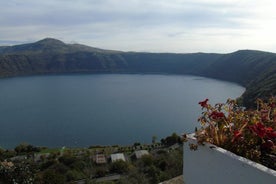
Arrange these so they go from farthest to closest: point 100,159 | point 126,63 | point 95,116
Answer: point 126,63 < point 95,116 < point 100,159

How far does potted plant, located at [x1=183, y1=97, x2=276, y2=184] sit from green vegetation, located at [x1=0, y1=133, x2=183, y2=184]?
12738mm

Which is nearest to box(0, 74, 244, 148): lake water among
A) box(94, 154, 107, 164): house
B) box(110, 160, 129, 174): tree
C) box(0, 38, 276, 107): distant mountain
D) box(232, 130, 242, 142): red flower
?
box(94, 154, 107, 164): house

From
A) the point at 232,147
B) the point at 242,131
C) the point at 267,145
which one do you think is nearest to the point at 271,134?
the point at 267,145

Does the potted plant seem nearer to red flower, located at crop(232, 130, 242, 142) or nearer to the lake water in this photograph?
red flower, located at crop(232, 130, 242, 142)

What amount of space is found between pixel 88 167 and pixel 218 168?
920 inches

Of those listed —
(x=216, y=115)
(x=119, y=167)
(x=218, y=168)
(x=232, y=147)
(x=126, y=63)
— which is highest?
(x=126, y=63)

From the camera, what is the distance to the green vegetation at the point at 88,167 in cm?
1591

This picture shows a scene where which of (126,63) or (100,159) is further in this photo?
(126,63)

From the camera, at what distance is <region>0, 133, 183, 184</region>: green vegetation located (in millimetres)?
15906

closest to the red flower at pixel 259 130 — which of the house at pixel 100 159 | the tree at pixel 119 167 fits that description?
the tree at pixel 119 167

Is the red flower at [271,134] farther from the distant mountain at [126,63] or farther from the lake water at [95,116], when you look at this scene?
the distant mountain at [126,63]

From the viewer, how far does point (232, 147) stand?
7.07 ft

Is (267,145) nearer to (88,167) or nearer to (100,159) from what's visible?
(88,167)

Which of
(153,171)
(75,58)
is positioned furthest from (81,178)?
(75,58)
